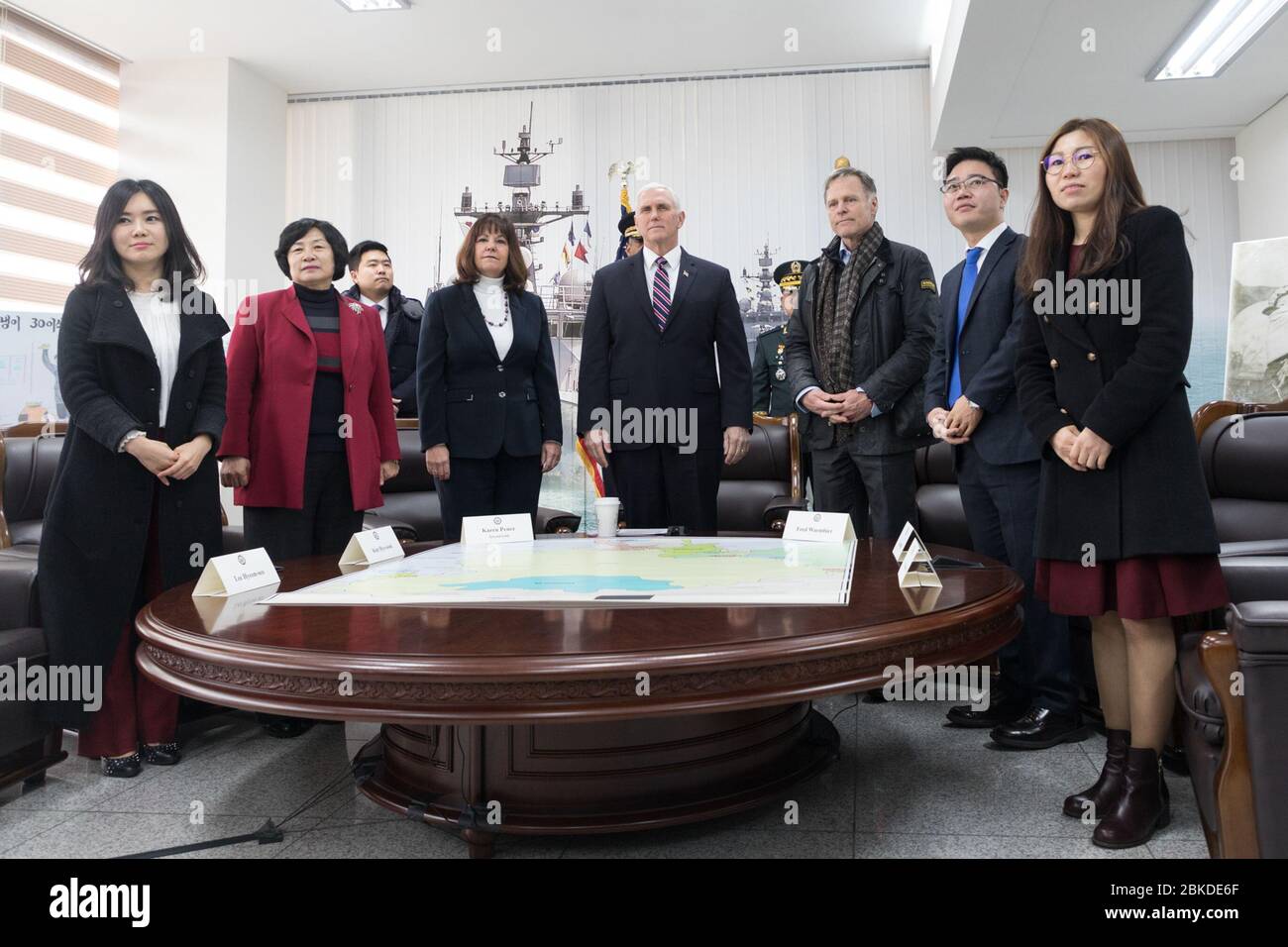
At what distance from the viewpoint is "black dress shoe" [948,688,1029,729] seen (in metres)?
2.29

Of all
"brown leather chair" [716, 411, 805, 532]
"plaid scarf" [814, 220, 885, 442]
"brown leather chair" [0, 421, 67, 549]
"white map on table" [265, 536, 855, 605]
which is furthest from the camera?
"brown leather chair" [716, 411, 805, 532]

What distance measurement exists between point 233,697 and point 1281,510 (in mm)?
2443

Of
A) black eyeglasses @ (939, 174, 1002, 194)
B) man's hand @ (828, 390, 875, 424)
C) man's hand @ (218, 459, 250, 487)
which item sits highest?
black eyeglasses @ (939, 174, 1002, 194)

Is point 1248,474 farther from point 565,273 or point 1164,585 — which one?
point 565,273

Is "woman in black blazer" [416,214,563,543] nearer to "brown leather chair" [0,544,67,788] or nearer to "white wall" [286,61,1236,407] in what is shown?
"brown leather chair" [0,544,67,788]

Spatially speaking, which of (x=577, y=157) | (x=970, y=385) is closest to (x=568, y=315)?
(x=577, y=157)

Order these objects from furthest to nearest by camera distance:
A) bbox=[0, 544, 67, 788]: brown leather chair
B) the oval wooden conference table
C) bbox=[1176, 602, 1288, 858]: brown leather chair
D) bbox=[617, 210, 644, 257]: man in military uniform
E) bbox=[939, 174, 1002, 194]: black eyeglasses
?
bbox=[617, 210, 644, 257]: man in military uniform, bbox=[939, 174, 1002, 194]: black eyeglasses, bbox=[0, 544, 67, 788]: brown leather chair, bbox=[1176, 602, 1288, 858]: brown leather chair, the oval wooden conference table

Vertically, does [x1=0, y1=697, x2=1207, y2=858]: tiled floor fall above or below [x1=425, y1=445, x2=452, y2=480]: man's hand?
below

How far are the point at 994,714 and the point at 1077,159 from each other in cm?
143

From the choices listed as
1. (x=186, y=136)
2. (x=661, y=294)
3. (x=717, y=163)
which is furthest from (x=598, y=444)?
(x=186, y=136)

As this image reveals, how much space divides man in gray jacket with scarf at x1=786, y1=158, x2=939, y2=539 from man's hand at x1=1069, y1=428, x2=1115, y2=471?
90 centimetres

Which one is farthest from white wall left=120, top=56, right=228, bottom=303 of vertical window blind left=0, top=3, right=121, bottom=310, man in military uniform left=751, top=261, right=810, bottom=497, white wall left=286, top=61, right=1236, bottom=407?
man in military uniform left=751, top=261, right=810, bottom=497

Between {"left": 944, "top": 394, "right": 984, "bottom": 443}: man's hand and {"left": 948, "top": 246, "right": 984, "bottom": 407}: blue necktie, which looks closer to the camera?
{"left": 944, "top": 394, "right": 984, "bottom": 443}: man's hand
